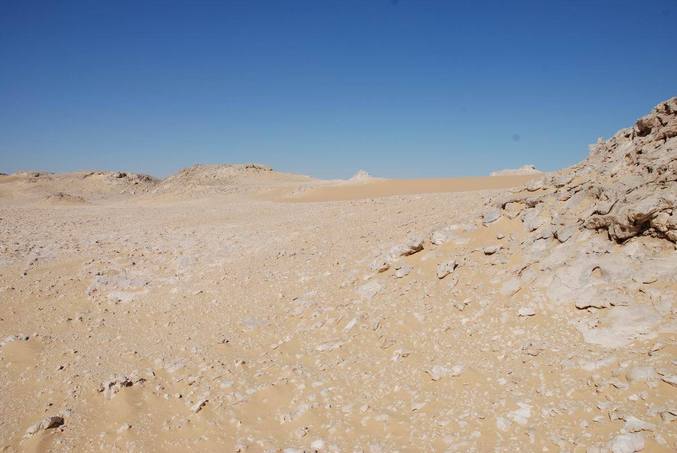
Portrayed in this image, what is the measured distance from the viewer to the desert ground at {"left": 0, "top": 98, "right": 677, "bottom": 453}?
13.3 feet

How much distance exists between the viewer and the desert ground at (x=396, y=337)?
4062 millimetres

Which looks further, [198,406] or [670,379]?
[198,406]

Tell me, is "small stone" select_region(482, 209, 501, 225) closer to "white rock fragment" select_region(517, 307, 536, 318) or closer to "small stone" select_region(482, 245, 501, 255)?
"small stone" select_region(482, 245, 501, 255)

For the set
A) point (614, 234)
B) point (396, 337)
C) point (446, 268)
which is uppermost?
point (614, 234)

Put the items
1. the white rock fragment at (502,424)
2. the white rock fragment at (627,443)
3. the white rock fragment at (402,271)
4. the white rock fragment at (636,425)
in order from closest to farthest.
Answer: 1. the white rock fragment at (627,443)
2. the white rock fragment at (636,425)
3. the white rock fragment at (502,424)
4. the white rock fragment at (402,271)

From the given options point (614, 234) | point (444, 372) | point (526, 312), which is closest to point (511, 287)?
point (526, 312)

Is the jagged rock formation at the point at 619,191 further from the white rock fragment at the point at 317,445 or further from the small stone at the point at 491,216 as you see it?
the white rock fragment at the point at 317,445

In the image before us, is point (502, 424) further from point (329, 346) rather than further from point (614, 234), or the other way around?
point (614, 234)

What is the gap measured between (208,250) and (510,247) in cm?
780

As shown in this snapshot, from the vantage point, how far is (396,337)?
580 cm

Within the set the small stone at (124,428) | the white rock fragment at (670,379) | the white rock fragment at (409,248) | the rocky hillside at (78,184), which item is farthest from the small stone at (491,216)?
the rocky hillside at (78,184)

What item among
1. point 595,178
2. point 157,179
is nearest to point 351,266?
point 595,178

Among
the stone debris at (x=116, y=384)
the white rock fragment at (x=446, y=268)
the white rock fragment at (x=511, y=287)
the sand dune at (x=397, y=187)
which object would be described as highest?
the sand dune at (x=397, y=187)

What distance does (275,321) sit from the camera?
7137 mm
